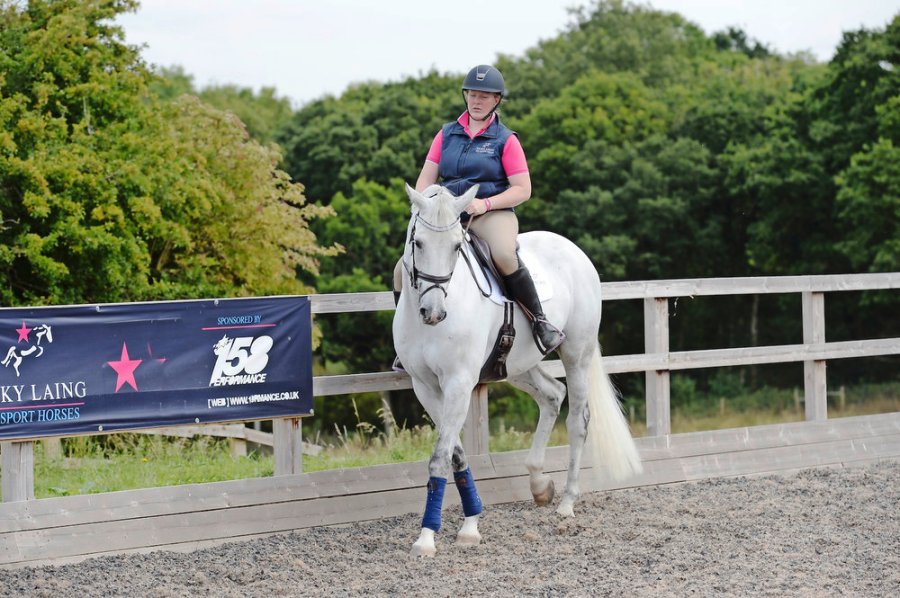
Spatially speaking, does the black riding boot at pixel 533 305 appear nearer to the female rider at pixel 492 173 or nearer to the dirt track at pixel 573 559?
the female rider at pixel 492 173

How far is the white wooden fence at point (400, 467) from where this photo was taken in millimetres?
5723

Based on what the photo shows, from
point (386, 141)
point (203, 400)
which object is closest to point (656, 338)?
point (203, 400)

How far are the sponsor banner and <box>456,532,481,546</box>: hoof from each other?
1.25 meters

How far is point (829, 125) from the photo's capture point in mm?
31281

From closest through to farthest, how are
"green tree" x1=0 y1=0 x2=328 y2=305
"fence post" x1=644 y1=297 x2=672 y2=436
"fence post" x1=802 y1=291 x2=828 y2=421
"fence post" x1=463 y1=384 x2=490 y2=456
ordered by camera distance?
"fence post" x1=463 y1=384 x2=490 y2=456, "fence post" x1=644 y1=297 x2=672 y2=436, "fence post" x1=802 y1=291 x2=828 y2=421, "green tree" x1=0 y1=0 x2=328 y2=305

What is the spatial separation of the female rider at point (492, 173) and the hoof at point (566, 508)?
120 centimetres

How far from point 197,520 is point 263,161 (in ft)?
32.9

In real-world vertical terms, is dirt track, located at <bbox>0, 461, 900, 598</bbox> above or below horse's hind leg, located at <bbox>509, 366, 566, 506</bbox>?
below

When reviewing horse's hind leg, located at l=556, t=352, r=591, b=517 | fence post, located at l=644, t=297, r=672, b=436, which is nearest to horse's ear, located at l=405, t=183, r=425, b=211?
horse's hind leg, located at l=556, t=352, r=591, b=517

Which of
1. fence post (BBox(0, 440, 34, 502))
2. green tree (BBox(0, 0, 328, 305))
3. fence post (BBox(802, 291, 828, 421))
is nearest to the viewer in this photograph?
fence post (BBox(0, 440, 34, 502))

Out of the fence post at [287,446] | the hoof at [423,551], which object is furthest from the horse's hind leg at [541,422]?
the fence post at [287,446]

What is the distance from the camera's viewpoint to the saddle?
6414mm

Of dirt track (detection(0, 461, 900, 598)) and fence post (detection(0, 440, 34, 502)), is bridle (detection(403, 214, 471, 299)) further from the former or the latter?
fence post (detection(0, 440, 34, 502))

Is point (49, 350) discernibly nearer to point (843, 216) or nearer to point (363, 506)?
point (363, 506)
